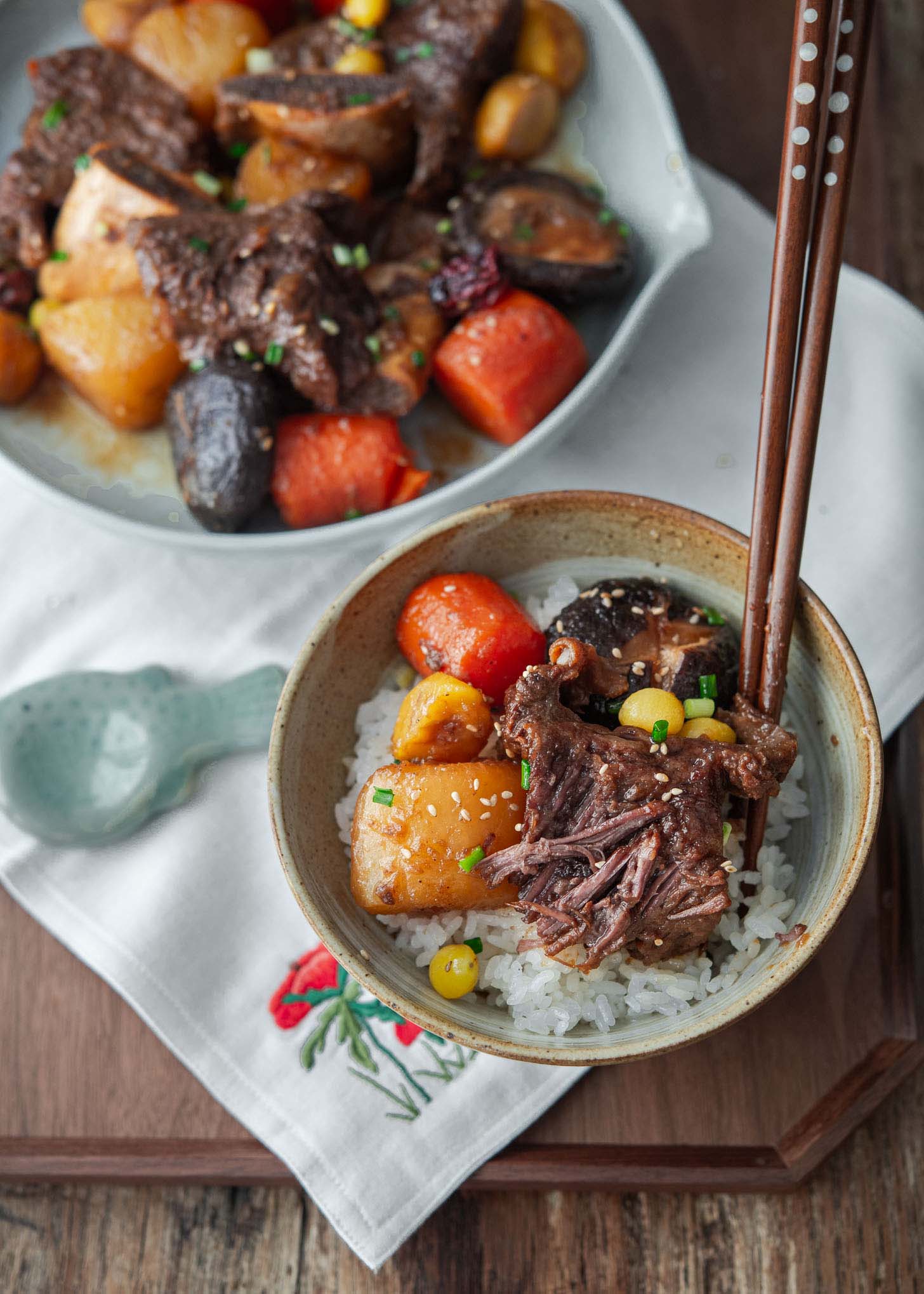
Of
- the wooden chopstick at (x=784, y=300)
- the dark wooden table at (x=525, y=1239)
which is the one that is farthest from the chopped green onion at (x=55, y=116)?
the dark wooden table at (x=525, y=1239)

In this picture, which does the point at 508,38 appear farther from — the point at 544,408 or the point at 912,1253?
the point at 912,1253

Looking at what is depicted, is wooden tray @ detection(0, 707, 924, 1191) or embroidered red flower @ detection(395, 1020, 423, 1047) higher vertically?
embroidered red flower @ detection(395, 1020, 423, 1047)

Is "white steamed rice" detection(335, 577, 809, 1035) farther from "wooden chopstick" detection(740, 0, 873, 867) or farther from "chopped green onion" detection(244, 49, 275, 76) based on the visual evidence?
"chopped green onion" detection(244, 49, 275, 76)

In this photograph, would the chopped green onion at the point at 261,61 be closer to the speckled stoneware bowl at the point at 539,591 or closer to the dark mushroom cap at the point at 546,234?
the dark mushroom cap at the point at 546,234

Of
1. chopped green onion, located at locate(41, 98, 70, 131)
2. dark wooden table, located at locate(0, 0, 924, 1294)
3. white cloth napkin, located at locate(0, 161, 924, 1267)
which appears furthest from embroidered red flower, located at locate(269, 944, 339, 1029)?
chopped green onion, located at locate(41, 98, 70, 131)

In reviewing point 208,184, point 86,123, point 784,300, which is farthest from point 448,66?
point 784,300

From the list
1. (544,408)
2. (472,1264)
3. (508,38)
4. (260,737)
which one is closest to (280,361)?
(544,408)
